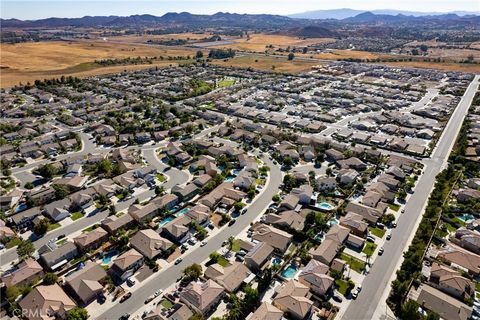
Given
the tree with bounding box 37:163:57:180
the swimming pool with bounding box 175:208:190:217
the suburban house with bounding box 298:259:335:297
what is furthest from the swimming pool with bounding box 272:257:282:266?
the tree with bounding box 37:163:57:180

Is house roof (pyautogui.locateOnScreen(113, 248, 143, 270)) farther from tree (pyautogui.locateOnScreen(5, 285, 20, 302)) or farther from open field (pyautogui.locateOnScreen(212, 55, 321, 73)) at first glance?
open field (pyautogui.locateOnScreen(212, 55, 321, 73))

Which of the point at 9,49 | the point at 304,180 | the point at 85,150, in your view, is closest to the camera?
the point at 304,180

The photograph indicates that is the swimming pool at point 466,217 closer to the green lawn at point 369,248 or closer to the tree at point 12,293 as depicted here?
the green lawn at point 369,248

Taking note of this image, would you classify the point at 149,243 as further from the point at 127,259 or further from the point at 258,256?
the point at 258,256

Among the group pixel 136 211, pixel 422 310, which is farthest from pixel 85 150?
pixel 422 310

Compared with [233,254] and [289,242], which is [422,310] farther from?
[233,254]

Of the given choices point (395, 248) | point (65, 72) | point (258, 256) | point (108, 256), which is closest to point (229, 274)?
point (258, 256)
